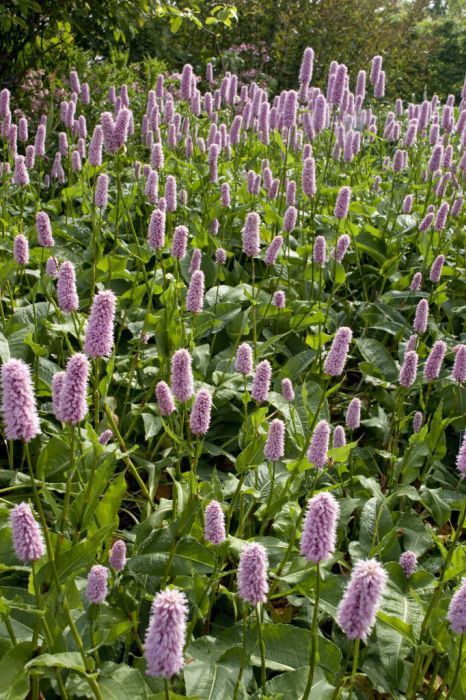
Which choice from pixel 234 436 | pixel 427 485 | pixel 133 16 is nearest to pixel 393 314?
pixel 427 485

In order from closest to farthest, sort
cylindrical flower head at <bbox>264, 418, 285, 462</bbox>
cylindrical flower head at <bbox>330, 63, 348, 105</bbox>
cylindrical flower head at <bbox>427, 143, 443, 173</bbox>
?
cylindrical flower head at <bbox>264, 418, 285, 462</bbox> < cylindrical flower head at <bbox>427, 143, 443, 173</bbox> < cylindrical flower head at <bbox>330, 63, 348, 105</bbox>

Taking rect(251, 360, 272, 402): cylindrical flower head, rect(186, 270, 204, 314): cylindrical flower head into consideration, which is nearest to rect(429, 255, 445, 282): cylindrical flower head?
rect(186, 270, 204, 314): cylindrical flower head

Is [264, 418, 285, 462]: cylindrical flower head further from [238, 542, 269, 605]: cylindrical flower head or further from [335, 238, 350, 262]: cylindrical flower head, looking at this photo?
[335, 238, 350, 262]: cylindrical flower head

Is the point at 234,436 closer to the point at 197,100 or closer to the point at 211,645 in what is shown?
the point at 211,645

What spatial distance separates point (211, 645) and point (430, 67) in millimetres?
21038

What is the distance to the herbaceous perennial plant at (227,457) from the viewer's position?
179 cm

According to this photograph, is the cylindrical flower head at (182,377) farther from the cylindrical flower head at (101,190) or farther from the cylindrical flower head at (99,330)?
the cylindrical flower head at (101,190)

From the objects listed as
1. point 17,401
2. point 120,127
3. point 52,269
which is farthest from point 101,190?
point 17,401

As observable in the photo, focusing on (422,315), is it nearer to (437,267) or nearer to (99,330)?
(437,267)

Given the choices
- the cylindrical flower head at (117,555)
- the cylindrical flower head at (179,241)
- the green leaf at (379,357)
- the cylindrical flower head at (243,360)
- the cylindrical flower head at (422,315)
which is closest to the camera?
the cylindrical flower head at (117,555)

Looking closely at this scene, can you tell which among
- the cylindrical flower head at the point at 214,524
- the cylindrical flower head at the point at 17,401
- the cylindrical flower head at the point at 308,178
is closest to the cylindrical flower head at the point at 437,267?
the cylindrical flower head at the point at 308,178

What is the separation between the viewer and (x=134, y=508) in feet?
9.68

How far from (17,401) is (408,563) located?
1541mm

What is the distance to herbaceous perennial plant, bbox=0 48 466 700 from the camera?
1785mm
